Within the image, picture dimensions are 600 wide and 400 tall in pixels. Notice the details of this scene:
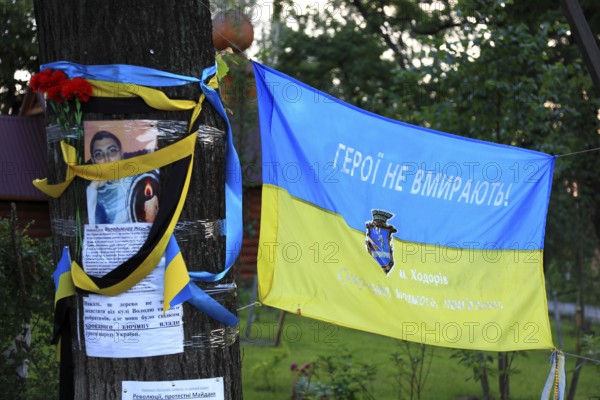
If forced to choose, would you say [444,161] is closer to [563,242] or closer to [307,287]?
[307,287]

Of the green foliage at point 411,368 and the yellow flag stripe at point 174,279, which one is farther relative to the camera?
the green foliage at point 411,368

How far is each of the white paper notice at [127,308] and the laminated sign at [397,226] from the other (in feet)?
2.78

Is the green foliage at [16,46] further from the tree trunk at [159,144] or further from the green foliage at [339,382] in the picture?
the tree trunk at [159,144]

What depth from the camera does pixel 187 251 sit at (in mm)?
3250

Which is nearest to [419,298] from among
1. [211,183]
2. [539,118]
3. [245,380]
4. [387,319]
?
[387,319]

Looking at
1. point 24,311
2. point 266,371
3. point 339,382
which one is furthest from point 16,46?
point 24,311

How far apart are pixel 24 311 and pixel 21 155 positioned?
12689 millimetres

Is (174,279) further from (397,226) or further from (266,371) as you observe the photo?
(266,371)

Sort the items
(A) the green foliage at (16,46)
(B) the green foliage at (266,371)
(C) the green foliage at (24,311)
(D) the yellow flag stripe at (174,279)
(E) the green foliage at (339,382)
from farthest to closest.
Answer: (A) the green foliage at (16,46), (B) the green foliage at (266,371), (E) the green foliage at (339,382), (C) the green foliage at (24,311), (D) the yellow flag stripe at (174,279)

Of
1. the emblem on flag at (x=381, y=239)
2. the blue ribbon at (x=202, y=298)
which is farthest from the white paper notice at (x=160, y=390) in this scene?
the emblem on flag at (x=381, y=239)

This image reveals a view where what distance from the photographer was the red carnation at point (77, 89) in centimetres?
317

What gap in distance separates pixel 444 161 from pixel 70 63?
1989 mm

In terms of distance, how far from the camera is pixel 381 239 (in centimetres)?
423

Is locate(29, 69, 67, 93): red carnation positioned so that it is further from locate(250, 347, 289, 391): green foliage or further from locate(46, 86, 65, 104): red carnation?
locate(250, 347, 289, 391): green foliage
